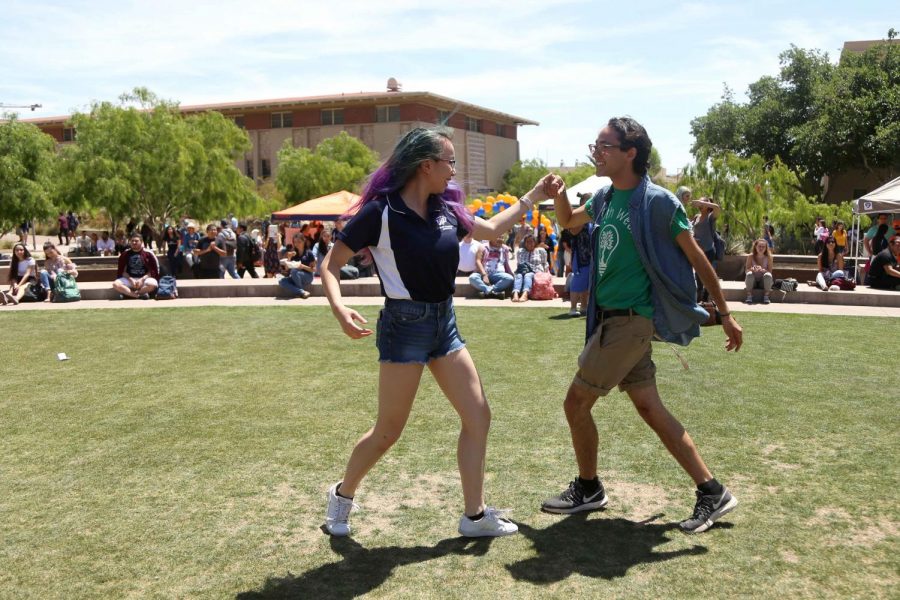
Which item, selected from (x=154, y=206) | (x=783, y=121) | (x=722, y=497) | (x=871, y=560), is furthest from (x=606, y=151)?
(x=783, y=121)

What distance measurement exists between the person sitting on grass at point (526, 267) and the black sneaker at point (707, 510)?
10877 millimetres

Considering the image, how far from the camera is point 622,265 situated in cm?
404

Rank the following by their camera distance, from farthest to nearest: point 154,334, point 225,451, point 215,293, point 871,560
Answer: point 215,293, point 154,334, point 225,451, point 871,560

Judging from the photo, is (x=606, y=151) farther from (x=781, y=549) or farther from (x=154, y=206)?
(x=154, y=206)

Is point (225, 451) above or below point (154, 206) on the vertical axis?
below

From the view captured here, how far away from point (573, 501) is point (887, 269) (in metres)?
13.5

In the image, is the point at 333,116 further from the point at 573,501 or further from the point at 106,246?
the point at 573,501

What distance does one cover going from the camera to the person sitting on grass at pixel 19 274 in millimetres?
16203

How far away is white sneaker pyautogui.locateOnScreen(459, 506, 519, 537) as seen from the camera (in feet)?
13.0

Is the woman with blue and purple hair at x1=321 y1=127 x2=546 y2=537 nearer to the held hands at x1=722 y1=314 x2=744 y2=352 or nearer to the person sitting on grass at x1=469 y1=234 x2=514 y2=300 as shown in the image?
the held hands at x1=722 y1=314 x2=744 y2=352

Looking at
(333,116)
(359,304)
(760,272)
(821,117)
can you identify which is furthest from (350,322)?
(333,116)

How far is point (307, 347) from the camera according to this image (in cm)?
973

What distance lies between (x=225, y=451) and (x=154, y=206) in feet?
129

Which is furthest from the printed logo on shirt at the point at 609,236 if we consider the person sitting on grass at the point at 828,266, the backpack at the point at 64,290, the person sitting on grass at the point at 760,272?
the backpack at the point at 64,290
